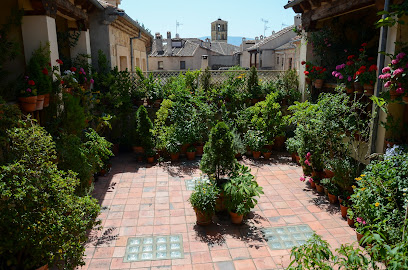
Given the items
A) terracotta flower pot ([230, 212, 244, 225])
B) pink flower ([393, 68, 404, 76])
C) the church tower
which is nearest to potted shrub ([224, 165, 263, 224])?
terracotta flower pot ([230, 212, 244, 225])

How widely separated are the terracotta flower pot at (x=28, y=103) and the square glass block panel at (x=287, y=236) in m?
4.27

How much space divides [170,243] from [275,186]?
10.4 feet

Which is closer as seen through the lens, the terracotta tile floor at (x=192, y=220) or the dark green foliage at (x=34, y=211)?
the dark green foliage at (x=34, y=211)

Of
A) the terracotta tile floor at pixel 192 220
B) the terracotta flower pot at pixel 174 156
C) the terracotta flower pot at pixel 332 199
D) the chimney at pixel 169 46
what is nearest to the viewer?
Answer: the terracotta tile floor at pixel 192 220

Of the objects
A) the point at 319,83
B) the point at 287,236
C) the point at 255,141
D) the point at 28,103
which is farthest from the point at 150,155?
the point at 319,83

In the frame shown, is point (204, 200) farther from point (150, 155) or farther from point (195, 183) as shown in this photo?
point (150, 155)

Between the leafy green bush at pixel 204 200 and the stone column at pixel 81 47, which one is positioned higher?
the stone column at pixel 81 47

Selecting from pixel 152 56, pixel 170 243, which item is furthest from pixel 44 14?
pixel 152 56

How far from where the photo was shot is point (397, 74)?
4.74m

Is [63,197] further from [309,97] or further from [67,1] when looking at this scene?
[309,97]

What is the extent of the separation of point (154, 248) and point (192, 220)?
3.42 ft

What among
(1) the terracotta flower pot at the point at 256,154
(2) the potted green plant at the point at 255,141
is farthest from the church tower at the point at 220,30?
(1) the terracotta flower pot at the point at 256,154

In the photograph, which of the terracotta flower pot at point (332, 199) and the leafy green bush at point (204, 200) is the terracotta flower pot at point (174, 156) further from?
the terracotta flower pot at point (332, 199)

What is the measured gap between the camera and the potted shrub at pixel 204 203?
205 inches
